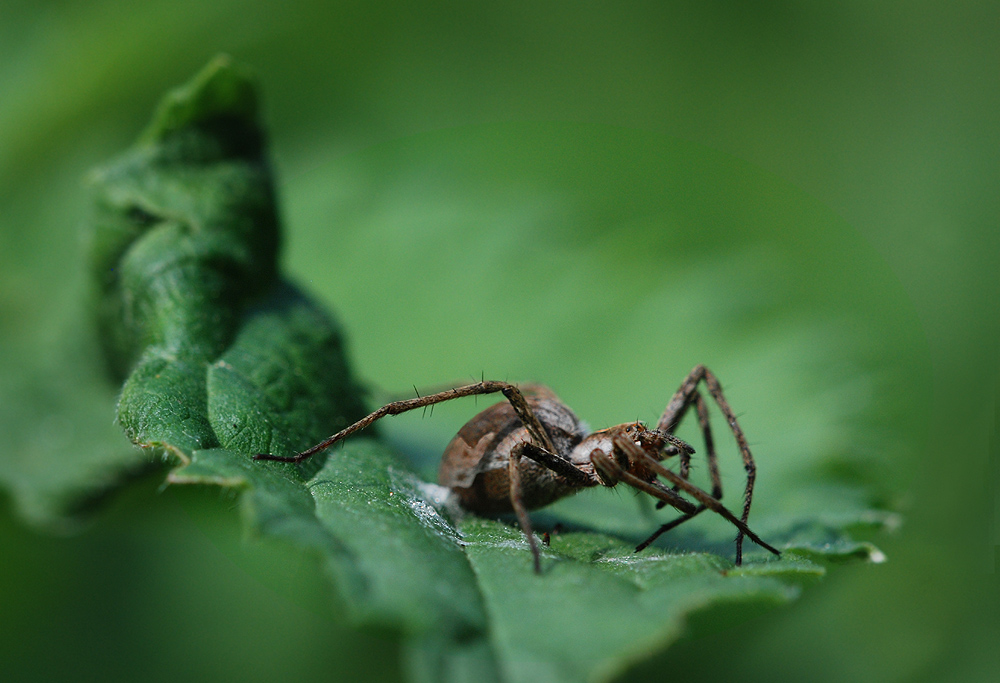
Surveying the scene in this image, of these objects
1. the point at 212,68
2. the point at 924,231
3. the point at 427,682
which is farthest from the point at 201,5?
the point at 924,231

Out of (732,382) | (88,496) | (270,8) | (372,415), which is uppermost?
(270,8)

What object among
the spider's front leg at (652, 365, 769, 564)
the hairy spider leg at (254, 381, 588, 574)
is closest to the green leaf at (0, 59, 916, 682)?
the hairy spider leg at (254, 381, 588, 574)

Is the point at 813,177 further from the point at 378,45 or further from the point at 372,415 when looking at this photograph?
the point at 372,415

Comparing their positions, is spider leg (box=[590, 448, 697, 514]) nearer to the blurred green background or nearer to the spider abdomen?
the spider abdomen

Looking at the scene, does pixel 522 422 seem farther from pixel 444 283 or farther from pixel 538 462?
pixel 444 283

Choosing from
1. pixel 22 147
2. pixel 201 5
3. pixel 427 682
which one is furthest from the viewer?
pixel 201 5

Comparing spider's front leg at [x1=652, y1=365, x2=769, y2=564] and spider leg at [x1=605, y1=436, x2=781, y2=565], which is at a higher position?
spider's front leg at [x1=652, y1=365, x2=769, y2=564]

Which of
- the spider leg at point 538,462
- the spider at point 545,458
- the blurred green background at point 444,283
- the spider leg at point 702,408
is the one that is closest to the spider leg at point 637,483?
the spider at point 545,458
